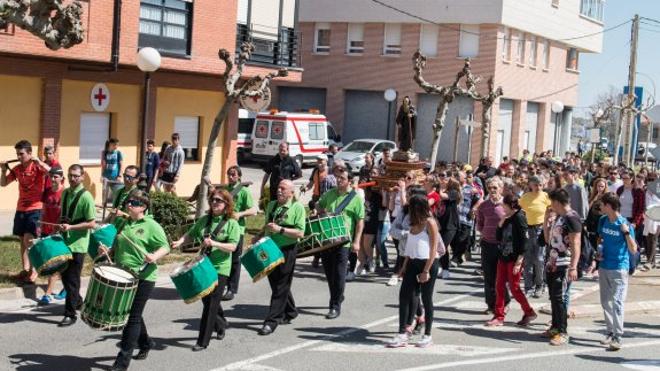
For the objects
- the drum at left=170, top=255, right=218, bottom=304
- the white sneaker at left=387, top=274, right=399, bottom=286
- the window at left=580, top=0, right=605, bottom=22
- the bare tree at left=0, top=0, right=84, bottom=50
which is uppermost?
the window at left=580, top=0, right=605, bottom=22

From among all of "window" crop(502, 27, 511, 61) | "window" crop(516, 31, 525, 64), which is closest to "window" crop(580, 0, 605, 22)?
"window" crop(516, 31, 525, 64)

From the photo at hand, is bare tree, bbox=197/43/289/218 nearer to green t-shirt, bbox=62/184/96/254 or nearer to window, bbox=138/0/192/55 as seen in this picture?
window, bbox=138/0/192/55

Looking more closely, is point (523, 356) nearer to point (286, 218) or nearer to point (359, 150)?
point (286, 218)

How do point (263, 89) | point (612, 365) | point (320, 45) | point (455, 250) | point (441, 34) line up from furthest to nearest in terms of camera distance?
point (320, 45), point (441, 34), point (263, 89), point (455, 250), point (612, 365)

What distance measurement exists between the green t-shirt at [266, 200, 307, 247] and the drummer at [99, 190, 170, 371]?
199cm

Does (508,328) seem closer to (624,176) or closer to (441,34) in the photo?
(624,176)

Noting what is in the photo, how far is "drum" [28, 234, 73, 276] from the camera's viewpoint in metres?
10.6

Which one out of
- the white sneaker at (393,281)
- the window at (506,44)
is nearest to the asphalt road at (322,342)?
the white sneaker at (393,281)

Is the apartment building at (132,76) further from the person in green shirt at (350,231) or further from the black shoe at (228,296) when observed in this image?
the person in green shirt at (350,231)

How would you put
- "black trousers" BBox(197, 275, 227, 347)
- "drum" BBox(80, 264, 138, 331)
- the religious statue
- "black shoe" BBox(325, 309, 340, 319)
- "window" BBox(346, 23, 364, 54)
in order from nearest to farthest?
"drum" BBox(80, 264, 138, 331)
"black trousers" BBox(197, 275, 227, 347)
"black shoe" BBox(325, 309, 340, 319)
the religious statue
"window" BBox(346, 23, 364, 54)

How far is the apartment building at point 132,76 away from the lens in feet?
69.3

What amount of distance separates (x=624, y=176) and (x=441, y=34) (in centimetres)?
3020

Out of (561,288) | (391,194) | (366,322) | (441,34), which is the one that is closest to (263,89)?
(391,194)

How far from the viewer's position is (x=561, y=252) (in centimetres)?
1136
